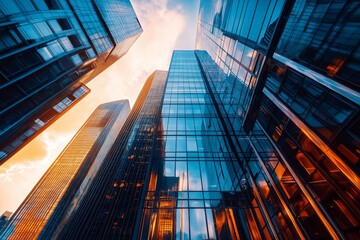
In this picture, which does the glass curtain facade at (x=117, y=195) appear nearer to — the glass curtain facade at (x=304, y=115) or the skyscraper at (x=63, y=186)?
the glass curtain facade at (x=304, y=115)

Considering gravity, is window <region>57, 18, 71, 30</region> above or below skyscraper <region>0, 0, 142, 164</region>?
above

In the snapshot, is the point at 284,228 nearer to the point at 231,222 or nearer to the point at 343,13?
the point at 231,222

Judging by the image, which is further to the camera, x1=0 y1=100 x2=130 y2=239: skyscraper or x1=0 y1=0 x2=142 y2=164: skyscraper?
x1=0 y1=100 x2=130 y2=239: skyscraper

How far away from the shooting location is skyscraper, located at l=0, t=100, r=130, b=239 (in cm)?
8606

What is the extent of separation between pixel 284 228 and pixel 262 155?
535 cm

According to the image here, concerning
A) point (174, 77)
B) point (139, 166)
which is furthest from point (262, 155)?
point (139, 166)

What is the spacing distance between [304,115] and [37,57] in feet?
101

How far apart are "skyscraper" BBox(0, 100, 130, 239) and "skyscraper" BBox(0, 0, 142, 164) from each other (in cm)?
9269

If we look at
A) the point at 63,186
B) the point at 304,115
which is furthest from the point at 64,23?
the point at 63,186

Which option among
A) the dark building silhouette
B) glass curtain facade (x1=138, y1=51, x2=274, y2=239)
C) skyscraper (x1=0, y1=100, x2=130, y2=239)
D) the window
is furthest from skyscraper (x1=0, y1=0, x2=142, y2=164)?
skyscraper (x1=0, y1=100, x2=130, y2=239)

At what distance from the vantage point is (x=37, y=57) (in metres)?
20.2

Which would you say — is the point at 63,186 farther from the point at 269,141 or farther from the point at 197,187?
the point at 269,141

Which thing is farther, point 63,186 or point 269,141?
point 63,186

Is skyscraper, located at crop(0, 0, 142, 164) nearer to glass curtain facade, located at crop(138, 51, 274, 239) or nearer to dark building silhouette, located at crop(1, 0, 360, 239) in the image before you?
dark building silhouette, located at crop(1, 0, 360, 239)
